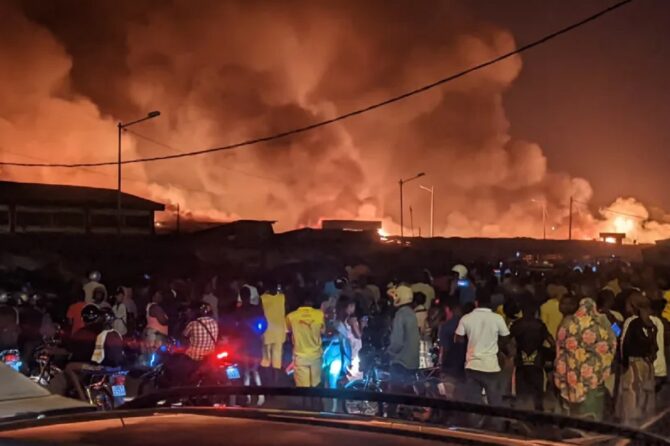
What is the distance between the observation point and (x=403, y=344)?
33.2ft

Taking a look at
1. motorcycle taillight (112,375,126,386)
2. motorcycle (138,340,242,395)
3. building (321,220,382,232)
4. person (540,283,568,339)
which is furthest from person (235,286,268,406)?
A: building (321,220,382,232)

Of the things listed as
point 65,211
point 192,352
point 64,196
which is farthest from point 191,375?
point 64,196

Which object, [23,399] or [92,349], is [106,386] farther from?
[23,399]

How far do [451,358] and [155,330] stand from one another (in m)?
4.44

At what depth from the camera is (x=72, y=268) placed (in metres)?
30.5

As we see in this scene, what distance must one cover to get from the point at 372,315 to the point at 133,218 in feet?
140

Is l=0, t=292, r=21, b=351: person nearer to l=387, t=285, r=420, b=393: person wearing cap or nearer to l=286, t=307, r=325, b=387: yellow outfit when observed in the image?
l=286, t=307, r=325, b=387: yellow outfit

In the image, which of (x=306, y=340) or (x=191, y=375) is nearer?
(x=191, y=375)

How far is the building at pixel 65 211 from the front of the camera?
157 ft

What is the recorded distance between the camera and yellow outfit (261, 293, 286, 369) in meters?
12.5

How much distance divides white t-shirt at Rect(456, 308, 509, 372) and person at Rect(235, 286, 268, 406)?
3657 mm

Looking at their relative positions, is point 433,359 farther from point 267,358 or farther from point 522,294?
point 267,358

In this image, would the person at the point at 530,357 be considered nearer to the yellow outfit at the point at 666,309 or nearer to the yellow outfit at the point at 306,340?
the yellow outfit at the point at 666,309

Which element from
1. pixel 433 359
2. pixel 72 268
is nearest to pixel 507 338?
pixel 433 359
